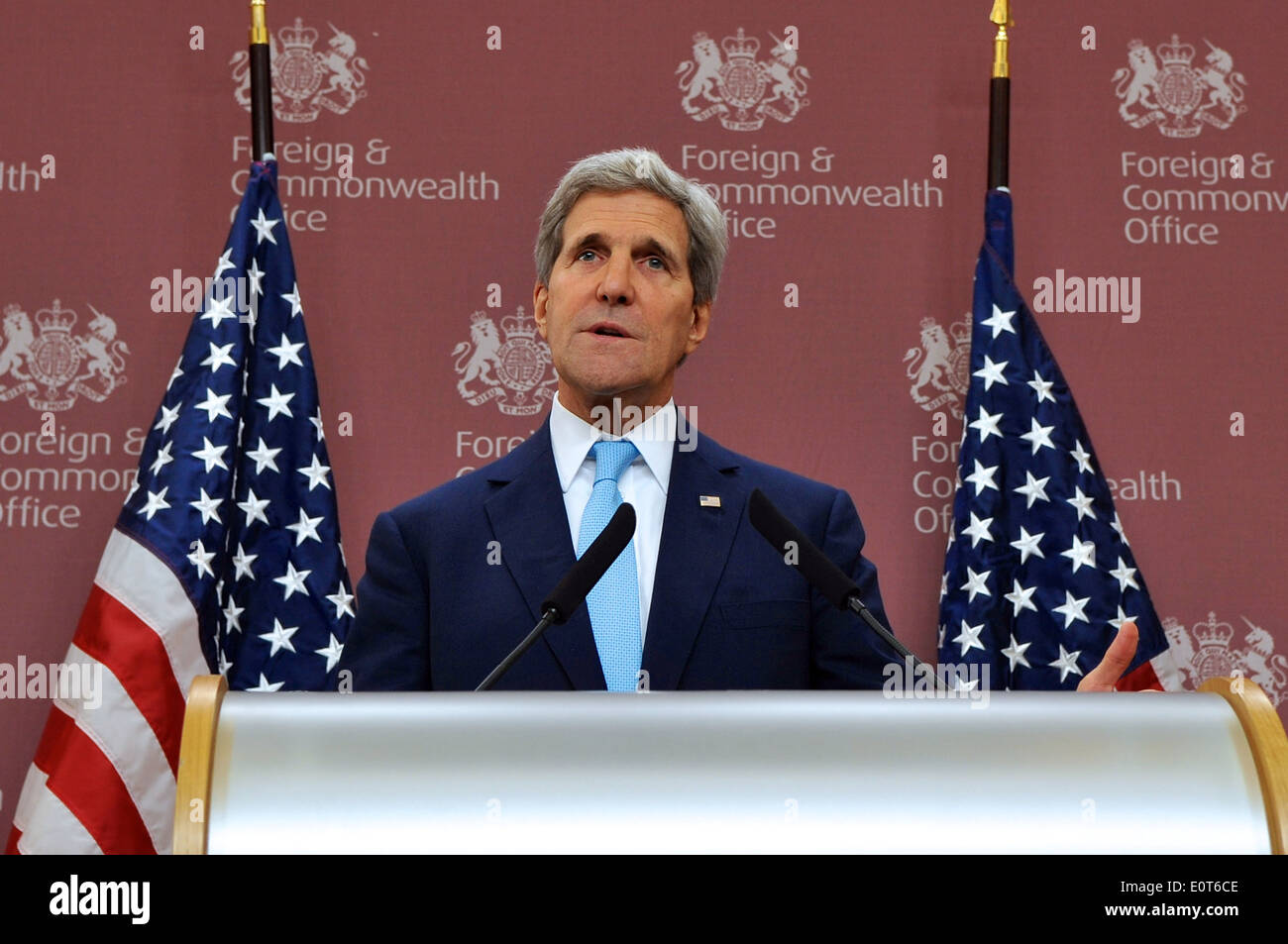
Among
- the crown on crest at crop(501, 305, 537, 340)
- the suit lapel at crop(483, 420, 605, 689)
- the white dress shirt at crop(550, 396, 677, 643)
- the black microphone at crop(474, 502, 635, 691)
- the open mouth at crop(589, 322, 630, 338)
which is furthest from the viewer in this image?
the crown on crest at crop(501, 305, 537, 340)

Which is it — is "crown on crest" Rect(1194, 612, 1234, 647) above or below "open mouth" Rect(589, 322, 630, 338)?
below

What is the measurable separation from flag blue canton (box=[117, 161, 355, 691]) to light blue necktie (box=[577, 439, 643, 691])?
1.06 meters

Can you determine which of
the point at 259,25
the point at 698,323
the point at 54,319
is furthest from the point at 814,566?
the point at 54,319

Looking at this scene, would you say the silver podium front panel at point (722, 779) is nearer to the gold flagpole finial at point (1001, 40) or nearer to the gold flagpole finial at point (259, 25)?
the gold flagpole finial at point (259, 25)

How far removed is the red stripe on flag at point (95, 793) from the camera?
290cm

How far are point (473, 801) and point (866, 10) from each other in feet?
9.90

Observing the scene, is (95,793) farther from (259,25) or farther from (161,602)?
(259,25)

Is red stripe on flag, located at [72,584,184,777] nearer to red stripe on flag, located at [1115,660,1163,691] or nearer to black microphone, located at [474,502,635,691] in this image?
black microphone, located at [474,502,635,691]

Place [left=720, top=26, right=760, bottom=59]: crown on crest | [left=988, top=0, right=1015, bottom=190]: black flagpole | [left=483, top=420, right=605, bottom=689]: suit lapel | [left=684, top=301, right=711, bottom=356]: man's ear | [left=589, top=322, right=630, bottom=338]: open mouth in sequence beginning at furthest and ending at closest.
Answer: [left=720, top=26, right=760, bottom=59]: crown on crest, [left=988, top=0, right=1015, bottom=190]: black flagpole, [left=684, top=301, right=711, bottom=356]: man's ear, [left=589, top=322, right=630, bottom=338]: open mouth, [left=483, top=420, right=605, bottom=689]: suit lapel

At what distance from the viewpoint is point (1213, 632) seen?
11.5ft

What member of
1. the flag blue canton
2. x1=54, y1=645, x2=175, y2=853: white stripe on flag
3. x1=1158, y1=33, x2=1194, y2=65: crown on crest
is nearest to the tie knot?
the flag blue canton

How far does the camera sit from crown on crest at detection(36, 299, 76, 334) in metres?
3.43
